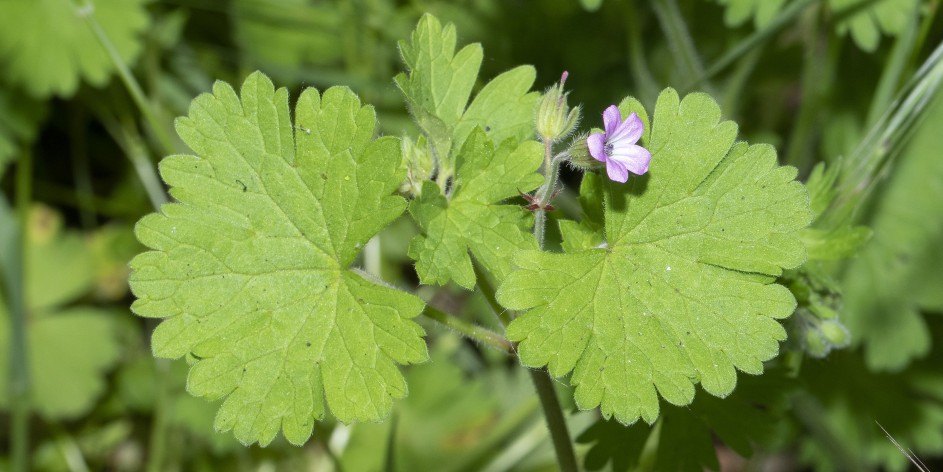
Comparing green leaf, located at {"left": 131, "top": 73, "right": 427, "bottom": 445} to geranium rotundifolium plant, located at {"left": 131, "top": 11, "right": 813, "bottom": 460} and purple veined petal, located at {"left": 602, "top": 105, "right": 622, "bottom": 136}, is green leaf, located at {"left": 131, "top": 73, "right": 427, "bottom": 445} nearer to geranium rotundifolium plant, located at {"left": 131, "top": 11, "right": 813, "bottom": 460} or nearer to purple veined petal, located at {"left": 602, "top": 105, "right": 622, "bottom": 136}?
geranium rotundifolium plant, located at {"left": 131, "top": 11, "right": 813, "bottom": 460}

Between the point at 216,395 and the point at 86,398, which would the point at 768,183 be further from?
the point at 86,398

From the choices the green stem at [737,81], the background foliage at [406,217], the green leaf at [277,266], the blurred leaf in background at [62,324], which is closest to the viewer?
the green leaf at [277,266]

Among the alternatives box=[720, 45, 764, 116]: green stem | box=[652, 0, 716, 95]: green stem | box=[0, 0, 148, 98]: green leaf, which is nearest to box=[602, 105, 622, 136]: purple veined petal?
box=[652, 0, 716, 95]: green stem

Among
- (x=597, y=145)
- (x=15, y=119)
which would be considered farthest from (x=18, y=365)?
(x=597, y=145)

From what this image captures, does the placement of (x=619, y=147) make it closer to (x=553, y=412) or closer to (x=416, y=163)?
(x=416, y=163)

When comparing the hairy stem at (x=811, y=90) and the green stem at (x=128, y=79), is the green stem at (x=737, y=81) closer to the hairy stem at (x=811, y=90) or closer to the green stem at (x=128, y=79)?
the hairy stem at (x=811, y=90)

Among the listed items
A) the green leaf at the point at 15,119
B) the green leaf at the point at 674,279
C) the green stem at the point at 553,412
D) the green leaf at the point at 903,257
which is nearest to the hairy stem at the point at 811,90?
the green leaf at the point at 903,257
